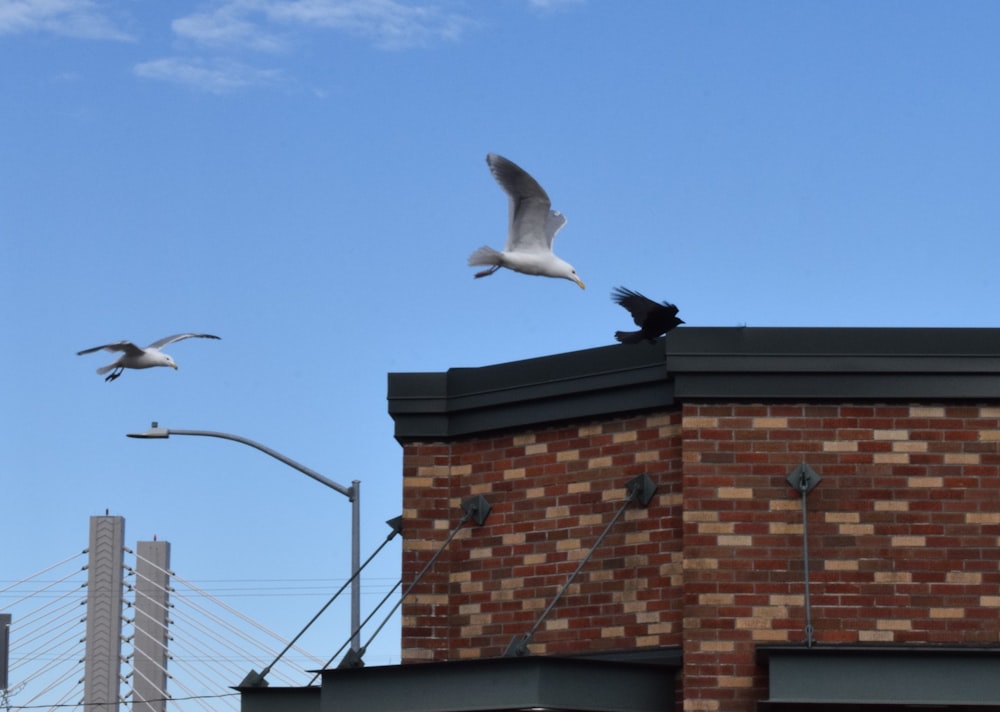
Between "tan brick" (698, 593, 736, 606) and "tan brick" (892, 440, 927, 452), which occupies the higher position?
"tan brick" (892, 440, 927, 452)

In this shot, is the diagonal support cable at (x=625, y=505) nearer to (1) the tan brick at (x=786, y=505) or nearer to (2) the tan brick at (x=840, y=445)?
(1) the tan brick at (x=786, y=505)

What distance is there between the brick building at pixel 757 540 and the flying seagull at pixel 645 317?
0.24 metres

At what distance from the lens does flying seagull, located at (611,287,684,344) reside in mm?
16984

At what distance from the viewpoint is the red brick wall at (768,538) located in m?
16.8

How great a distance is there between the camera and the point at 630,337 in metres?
17.3

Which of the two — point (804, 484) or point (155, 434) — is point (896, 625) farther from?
point (155, 434)

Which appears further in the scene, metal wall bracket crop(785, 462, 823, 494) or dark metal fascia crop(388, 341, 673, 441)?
dark metal fascia crop(388, 341, 673, 441)

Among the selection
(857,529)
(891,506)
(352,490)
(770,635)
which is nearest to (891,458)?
(891,506)

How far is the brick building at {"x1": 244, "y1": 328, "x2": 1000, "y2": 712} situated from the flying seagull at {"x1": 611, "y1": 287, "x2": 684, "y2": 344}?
235 mm

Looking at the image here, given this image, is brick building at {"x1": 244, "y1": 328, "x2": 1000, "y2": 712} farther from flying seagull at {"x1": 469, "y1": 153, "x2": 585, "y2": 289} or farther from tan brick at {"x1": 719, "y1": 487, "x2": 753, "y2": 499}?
flying seagull at {"x1": 469, "y1": 153, "x2": 585, "y2": 289}

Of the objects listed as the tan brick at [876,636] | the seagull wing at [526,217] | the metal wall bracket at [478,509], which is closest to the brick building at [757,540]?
the tan brick at [876,636]

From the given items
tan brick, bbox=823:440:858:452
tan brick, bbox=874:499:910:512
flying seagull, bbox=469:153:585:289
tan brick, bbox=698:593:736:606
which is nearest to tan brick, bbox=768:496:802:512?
tan brick, bbox=823:440:858:452

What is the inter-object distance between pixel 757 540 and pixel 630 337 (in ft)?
6.94

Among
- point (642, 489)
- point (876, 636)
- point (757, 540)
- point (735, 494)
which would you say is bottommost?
point (876, 636)
